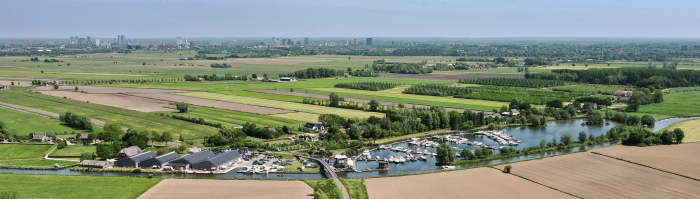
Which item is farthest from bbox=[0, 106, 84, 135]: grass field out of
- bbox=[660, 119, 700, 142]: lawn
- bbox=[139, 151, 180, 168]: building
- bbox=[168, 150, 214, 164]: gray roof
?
bbox=[660, 119, 700, 142]: lawn

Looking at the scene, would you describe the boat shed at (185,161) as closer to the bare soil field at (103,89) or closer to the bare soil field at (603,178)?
the bare soil field at (603,178)

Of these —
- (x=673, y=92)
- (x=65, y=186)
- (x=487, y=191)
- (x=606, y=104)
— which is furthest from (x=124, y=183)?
(x=673, y=92)

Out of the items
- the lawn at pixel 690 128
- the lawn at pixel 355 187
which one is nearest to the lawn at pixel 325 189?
the lawn at pixel 355 187

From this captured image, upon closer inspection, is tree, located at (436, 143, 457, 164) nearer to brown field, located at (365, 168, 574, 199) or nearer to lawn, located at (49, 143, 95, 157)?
brown field, located at (365, 168, 574, 199)

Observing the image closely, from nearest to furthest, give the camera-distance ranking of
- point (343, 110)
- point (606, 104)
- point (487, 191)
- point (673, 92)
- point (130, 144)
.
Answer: point (487, 191) < point (130, 144) < point (343, 110) < point (606, 104) < point (673, 92)

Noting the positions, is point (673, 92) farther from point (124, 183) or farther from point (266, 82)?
point (124, 183)

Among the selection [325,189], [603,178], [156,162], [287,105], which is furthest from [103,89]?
[603,178]
